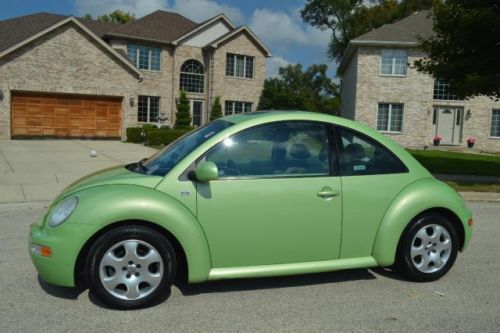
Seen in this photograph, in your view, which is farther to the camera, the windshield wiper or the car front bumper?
the windshield wiper

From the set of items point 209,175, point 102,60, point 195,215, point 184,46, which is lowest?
point 195,215

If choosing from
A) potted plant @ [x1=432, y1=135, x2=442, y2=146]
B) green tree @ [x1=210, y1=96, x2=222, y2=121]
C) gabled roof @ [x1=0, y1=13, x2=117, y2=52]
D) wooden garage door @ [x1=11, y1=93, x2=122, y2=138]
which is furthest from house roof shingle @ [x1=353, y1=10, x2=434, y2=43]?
gabled roof @ [x1=0, y1=13, x2=117, y2=52]

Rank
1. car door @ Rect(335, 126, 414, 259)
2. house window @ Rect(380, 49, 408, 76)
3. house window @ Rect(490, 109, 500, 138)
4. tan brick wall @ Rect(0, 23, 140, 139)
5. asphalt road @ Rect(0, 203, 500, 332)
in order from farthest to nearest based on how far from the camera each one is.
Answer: house window @ Rect(490, 109, 500, 138) → house window @ Rect(380, 49, 408, 76) → tan brick wall @ Rect(0, 23, 140, 139) → car door @ Rect(335, 126, 414, 259) → asphalt road @ Rect(0, 203, 500, 332)

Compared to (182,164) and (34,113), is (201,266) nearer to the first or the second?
(182,164)

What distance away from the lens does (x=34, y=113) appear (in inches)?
963

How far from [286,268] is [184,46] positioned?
97.8ft

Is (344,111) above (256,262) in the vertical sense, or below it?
above

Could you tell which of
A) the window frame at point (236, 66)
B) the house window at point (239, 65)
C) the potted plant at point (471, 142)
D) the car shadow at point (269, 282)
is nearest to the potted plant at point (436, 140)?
the potted plant at point (471, 142)

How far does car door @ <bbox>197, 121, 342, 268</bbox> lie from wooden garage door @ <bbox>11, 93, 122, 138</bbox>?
22847 millimetres

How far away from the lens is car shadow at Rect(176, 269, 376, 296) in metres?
4.47

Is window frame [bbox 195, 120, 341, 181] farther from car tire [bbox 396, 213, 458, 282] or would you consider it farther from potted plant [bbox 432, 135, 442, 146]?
potted plant [bbox 432, 135, 442, 146]

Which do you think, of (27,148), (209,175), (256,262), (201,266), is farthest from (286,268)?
(27,148)

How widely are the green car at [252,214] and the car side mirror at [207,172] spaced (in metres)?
0.01

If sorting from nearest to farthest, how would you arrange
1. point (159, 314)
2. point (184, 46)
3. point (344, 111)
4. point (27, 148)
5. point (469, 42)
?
point (159, 314)
point (469, 42)
point (27, 148)
point (184, 46)
point (344, 111)
